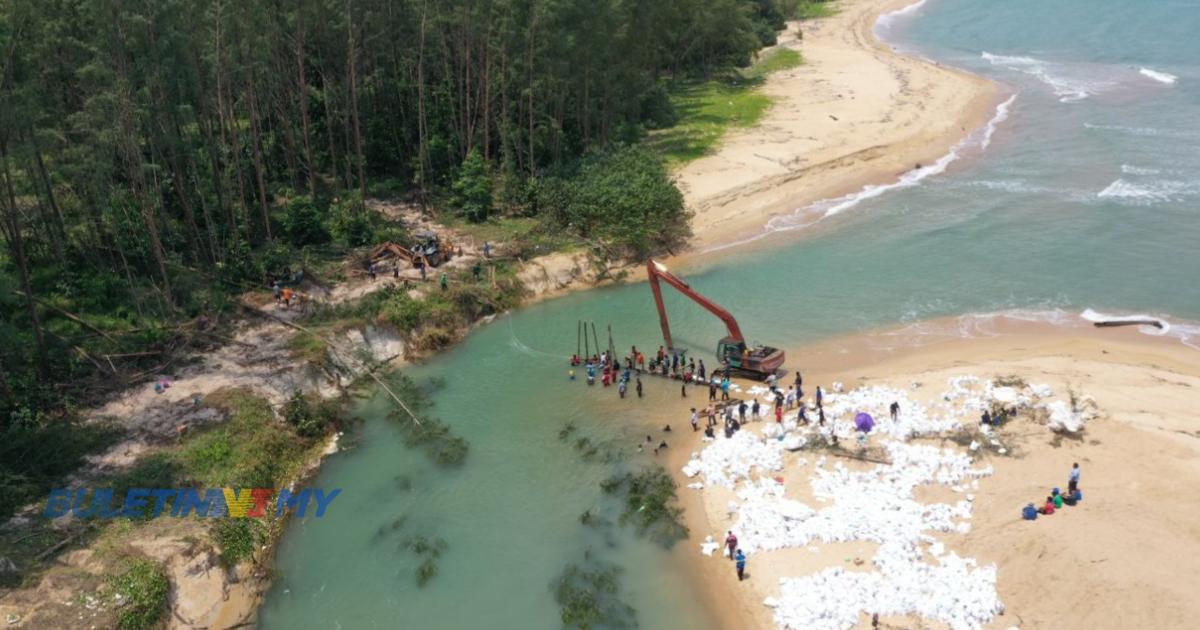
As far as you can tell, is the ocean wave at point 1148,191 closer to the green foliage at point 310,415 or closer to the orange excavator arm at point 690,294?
the orange excavator arm at point 690,294

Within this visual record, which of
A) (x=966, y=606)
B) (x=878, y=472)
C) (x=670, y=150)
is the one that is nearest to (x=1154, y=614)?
(x=966, y=606)

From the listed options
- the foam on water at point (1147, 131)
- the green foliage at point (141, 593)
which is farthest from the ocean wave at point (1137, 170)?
the green foliage at point (141, 593)

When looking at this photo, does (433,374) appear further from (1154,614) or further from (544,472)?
(1154,614)

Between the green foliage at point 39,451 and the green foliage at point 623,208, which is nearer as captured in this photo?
the green foliage at point 39,451

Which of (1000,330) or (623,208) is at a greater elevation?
(623,208)

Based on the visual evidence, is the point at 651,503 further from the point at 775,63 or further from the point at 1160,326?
the point at 775,63

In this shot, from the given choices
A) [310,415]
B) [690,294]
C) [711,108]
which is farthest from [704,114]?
[310,415]
